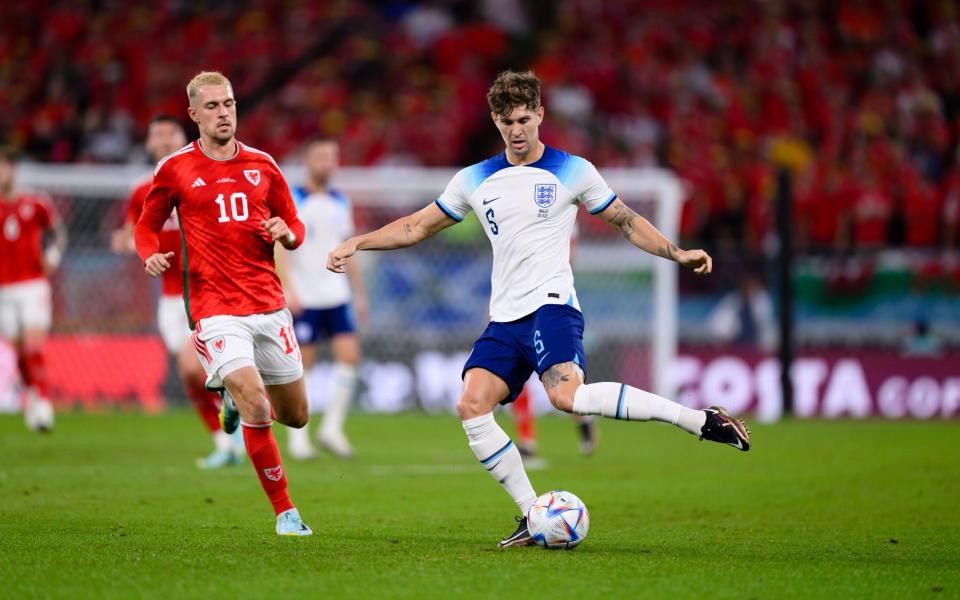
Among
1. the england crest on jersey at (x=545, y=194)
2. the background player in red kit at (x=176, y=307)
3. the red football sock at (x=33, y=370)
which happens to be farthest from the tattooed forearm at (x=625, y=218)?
the red football sock at (x=33, y=370)

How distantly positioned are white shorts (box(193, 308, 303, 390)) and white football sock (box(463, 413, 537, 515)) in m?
1.15

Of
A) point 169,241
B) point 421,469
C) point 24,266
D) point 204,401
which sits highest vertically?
point 169,241

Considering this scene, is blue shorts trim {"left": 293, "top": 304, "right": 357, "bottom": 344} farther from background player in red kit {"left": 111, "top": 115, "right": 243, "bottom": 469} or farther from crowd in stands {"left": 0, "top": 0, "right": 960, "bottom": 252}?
crowd in stands {"left": 0, "top": 0, "right": 960, "bottom": 252}

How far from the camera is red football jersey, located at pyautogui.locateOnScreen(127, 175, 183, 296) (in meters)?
10.7

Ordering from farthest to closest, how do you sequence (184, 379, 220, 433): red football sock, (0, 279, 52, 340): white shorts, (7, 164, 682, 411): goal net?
(7, 164, 682, 411): goal net
(0, 279, 52, 340): white shorts
(184, 379, 220, 433): red football sock

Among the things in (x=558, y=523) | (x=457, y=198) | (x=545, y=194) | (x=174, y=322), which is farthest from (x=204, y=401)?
(x=558, y=523)

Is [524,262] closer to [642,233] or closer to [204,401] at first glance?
[642,233]

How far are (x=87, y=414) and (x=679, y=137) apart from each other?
34.1 feet

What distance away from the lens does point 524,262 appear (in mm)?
6910

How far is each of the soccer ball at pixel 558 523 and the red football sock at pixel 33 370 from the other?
8.13 m

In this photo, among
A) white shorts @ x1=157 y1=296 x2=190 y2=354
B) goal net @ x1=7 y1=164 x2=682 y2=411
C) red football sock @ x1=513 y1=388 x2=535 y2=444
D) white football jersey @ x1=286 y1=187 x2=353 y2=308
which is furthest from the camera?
goal net @ x1=7 y1=164 x2=682 y2=411

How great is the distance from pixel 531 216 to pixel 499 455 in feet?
3.98

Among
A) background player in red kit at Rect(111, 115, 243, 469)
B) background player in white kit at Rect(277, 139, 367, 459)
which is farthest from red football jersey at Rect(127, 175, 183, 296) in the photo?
background player in white kit at Rect(277, 139, 367, 459)

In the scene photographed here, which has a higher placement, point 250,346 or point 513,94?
point 513,94
